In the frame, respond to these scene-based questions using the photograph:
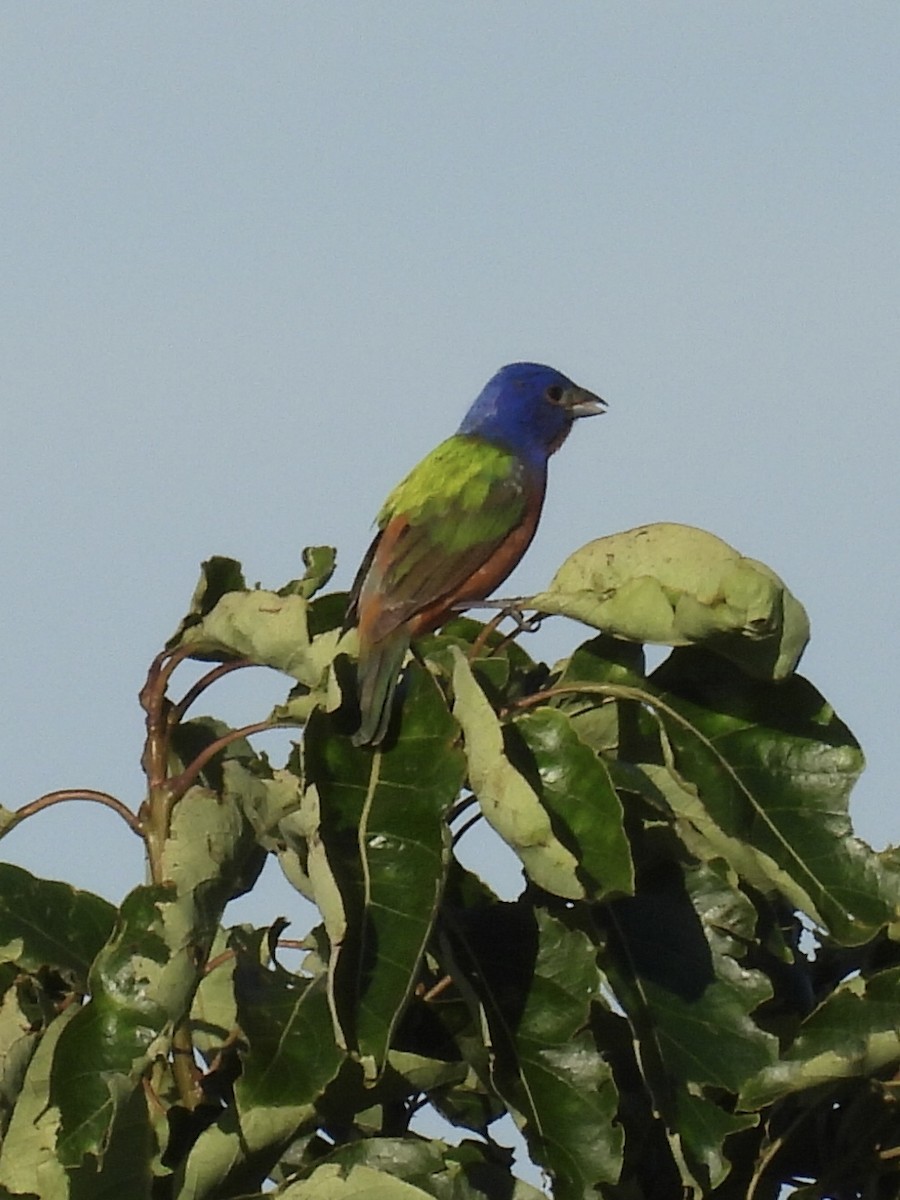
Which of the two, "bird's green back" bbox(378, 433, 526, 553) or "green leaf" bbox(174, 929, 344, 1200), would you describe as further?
"bird's green back" bbox(378, 433, 526, 553)

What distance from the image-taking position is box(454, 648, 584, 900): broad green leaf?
109 inches

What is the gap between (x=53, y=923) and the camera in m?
3.32

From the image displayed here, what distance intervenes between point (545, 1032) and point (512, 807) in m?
0.48

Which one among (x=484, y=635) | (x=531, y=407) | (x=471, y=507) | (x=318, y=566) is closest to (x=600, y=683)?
(x=484, y=635)

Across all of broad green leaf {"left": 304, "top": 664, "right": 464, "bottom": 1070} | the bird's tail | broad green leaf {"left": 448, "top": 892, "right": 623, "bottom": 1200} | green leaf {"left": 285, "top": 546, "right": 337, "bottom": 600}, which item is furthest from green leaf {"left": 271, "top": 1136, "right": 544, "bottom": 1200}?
green leaf {"left": 285, "top": 546, "right": 337, "bottom": 600}

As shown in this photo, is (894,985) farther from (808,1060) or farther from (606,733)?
(606,733)

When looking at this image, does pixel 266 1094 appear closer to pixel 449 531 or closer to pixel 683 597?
pixel 683 597

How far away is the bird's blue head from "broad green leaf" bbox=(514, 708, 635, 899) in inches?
164

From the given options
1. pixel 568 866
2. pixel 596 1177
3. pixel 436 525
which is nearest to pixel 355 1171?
pixel 596 1177

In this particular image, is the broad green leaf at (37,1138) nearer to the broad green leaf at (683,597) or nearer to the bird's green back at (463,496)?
the broad green leaf at (683,597)

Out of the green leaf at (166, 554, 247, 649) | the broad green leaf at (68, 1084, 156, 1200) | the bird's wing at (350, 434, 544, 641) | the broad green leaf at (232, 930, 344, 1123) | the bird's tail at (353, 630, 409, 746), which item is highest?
the bird's wing at (350, 434, 544, 641)

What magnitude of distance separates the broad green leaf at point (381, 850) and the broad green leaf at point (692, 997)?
457 mm

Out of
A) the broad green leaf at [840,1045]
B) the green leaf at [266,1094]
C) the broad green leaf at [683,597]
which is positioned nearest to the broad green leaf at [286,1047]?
the green leaf at [266,1094]

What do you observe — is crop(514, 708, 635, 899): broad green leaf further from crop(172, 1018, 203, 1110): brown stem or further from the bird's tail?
crop(172, 1018, 203, 1110): brown stem
